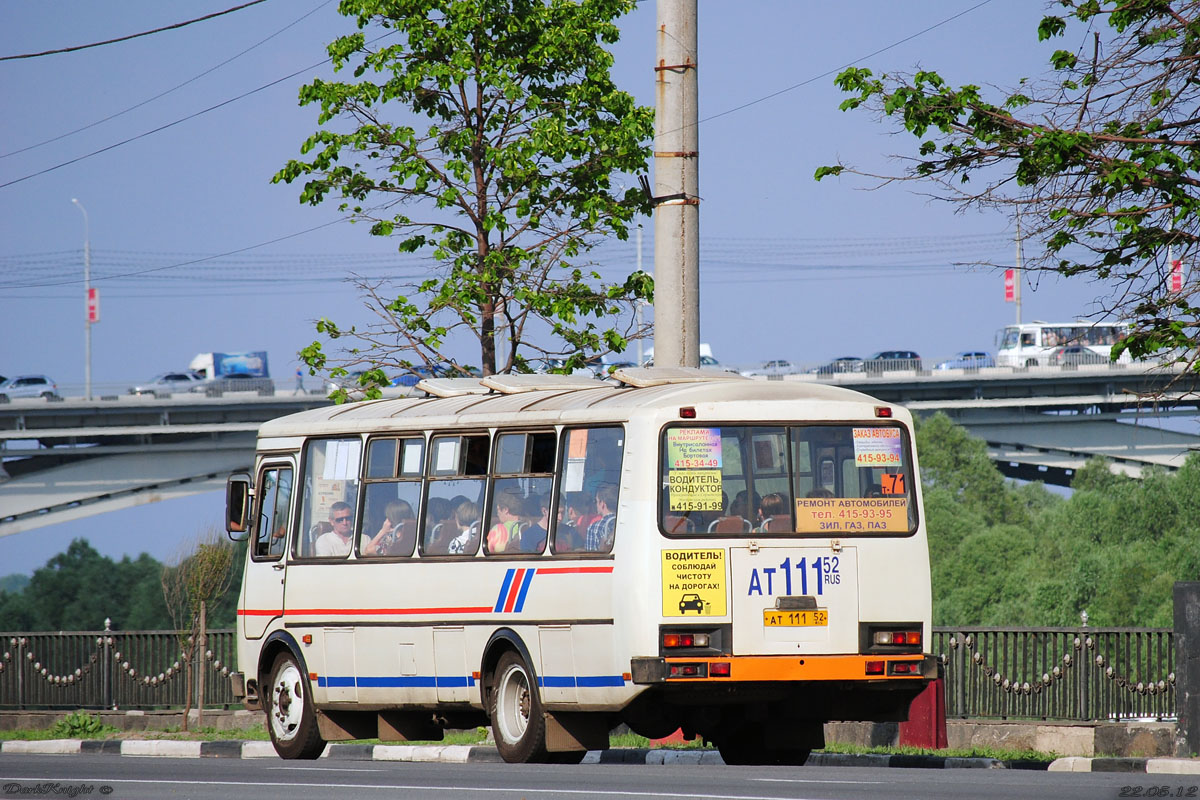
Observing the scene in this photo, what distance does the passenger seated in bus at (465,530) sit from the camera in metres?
14.4

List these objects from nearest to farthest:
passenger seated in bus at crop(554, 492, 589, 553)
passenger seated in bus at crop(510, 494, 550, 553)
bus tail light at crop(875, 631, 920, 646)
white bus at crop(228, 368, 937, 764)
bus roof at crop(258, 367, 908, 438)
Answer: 1. white bus at crop(228, 368, 937, 764)
2. bus tail light at crop(875, 631, 920, 646)
3. bus roof at crop(258, 367, 908, 438)
4. passenger seated in bus at crop(554, 492, 589, 553)
5. passenger seated in bus at crop(510, 494, 550, 553)

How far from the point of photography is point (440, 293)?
21.5 metres

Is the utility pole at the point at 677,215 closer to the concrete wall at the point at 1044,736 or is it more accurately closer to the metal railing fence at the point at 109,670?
the concrete wall at the point at 1044,736

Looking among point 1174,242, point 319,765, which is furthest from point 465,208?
point 1174,242

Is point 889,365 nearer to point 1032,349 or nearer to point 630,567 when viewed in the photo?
point 1032,349

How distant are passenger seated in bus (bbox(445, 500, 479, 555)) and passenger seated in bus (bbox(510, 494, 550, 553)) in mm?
602

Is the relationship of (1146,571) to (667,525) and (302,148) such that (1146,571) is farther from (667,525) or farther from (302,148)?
(667,525)

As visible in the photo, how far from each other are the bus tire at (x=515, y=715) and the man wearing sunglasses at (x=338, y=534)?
217 cm

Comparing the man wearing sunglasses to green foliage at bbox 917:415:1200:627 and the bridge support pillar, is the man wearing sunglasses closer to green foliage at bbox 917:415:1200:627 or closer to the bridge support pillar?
the bridge support pillar

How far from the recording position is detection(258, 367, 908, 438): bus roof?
13.3m

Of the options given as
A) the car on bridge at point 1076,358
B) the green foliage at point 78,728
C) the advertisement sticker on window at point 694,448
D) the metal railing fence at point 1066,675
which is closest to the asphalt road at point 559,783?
the advertisement sticker on window at point 694,448

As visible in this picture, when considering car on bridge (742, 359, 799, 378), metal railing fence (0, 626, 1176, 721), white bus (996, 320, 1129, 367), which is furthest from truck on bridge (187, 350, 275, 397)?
metal railing fence (0, 626, 1176, 721)

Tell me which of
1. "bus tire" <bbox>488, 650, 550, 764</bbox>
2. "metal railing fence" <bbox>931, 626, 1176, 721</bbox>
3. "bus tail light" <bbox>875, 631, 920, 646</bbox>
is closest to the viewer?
"bus tail light" <bbox>875, 631, 920, 646</bbox>

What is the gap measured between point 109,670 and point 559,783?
597 inches
